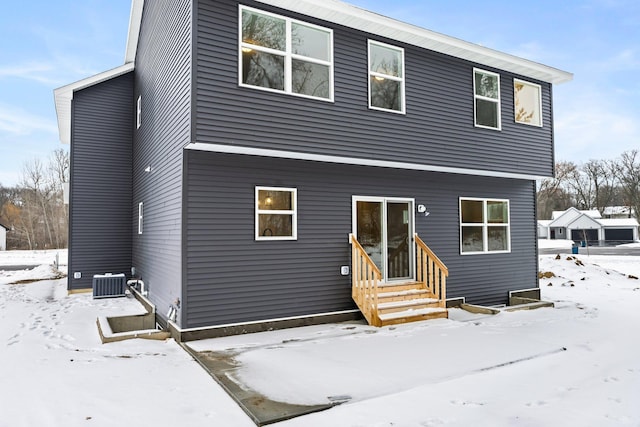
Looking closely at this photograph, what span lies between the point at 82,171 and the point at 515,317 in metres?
11.6

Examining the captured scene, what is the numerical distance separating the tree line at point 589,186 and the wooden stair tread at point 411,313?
52.9m

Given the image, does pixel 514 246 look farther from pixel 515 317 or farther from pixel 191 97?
pixel 191 97

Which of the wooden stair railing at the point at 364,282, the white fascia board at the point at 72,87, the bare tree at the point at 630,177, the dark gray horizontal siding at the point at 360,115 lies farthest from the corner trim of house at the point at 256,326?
the bare tree at the point at 630,177

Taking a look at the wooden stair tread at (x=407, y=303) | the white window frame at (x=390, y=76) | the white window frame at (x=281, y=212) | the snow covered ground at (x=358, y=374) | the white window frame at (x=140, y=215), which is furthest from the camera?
the white window frame at (x=140, y=215)

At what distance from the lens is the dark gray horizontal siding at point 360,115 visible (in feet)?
20.7

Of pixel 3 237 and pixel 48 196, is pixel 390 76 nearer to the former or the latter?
pixel 48 196

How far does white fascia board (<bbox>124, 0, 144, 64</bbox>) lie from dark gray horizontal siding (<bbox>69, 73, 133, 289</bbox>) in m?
1.00

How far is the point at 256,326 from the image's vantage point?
6.82 meters

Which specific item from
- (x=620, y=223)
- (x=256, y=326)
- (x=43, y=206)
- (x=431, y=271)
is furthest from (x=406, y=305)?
(x=620, y=223)

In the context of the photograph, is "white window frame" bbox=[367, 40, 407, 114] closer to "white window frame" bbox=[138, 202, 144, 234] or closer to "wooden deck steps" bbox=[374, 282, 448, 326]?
"wooden deck steps" bbox=[374, 282, 448, 326]

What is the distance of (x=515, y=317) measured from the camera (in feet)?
26.7

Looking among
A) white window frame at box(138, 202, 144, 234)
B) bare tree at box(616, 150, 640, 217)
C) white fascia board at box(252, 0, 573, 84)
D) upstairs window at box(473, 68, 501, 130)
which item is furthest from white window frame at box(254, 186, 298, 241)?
bare tree at box(616, 150, 640, 217)

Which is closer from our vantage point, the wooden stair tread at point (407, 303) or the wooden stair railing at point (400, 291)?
the wooden stair railing at point (400, 291)

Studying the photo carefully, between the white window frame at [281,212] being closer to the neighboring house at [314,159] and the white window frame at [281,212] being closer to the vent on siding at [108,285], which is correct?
the neighboring house at [314,159]
